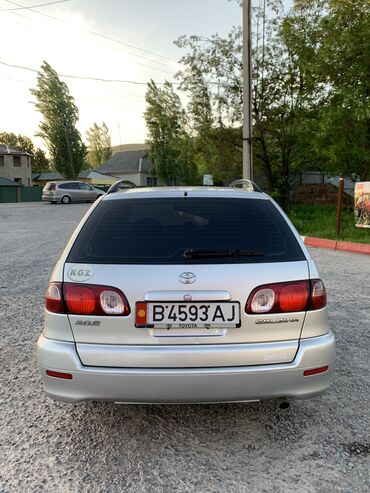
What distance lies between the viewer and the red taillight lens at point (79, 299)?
2.14 m

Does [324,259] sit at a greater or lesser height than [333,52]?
lesser

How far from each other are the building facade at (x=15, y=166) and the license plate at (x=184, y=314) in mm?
54116

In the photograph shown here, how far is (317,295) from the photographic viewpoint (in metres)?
2.25

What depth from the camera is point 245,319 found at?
2129mm

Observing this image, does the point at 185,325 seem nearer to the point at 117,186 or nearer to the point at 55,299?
the point at 55,299

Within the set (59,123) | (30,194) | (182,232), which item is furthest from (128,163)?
(182,232)

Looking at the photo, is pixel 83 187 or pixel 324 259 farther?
pixel 83 187

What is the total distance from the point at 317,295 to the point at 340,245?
8.00m

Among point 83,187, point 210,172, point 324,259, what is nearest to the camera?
point 324,259

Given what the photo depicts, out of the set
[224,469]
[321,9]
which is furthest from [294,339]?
[321,9]

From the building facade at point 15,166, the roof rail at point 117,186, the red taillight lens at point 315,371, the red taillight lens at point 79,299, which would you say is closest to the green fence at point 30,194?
the building facade at point 15,166

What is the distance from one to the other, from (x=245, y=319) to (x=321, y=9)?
41.2 ft

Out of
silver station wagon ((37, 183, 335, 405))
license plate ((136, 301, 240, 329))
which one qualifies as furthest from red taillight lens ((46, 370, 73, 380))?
license plate ((136, 301, 240, 329))

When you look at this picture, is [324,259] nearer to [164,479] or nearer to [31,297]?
[31,297]
